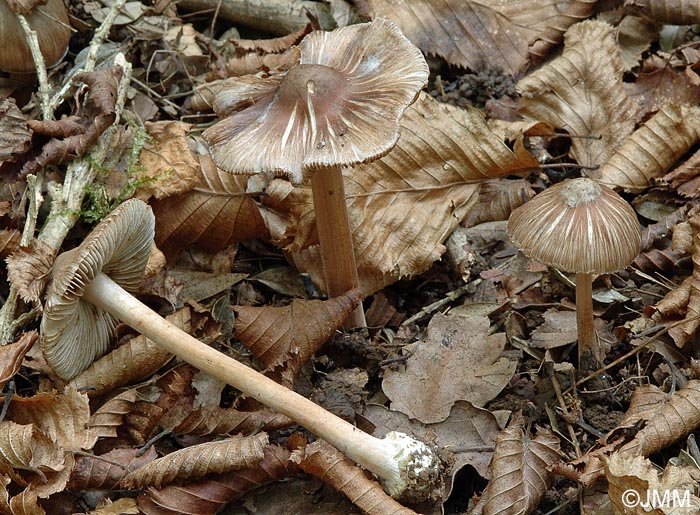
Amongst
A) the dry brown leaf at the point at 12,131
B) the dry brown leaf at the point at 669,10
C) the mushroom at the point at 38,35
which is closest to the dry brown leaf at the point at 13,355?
the dry brown leaf at the point at 12,131

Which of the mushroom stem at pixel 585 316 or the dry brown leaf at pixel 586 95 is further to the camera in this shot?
the dry brown leaf at pixel 586 95

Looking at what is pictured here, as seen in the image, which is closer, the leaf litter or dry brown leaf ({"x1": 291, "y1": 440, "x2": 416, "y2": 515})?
dry brown leaf ({"x1": 291, "y1": 440, "x2": 416, "y2": 515})

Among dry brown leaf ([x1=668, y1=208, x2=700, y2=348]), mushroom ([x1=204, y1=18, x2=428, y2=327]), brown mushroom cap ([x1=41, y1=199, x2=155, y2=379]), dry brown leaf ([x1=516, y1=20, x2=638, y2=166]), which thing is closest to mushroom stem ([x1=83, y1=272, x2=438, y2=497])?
brown mushroom cap ([x1=41, y1=199, x2=155, y2=379])

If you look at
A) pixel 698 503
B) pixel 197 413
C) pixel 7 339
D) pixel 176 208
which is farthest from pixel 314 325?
pixel 698 503

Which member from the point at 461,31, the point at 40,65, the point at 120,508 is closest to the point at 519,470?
the point at 120,508

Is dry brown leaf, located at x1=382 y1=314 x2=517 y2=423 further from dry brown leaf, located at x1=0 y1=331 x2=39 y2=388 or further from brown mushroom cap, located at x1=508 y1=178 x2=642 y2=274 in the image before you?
dry brown leaf, located at x1=0 y1=331 x2=39 y2=388

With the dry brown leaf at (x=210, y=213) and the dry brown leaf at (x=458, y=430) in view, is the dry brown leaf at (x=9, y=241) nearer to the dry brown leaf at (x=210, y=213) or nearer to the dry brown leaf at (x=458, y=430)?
the dry brown leaf at (x=210, y=213)
